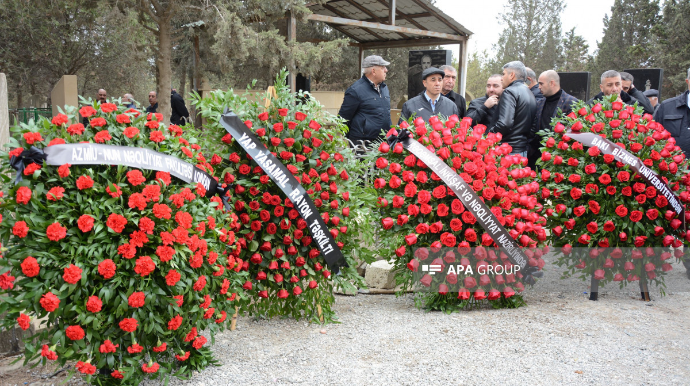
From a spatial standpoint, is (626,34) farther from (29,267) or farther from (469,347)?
(29,267)

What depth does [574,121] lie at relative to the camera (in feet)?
14.8

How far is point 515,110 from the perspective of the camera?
5.18 metres

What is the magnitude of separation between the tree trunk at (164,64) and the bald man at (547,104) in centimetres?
1183

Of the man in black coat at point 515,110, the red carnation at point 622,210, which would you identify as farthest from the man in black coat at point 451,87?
the red carnation at point 622,210

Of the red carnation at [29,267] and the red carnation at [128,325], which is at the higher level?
the red carnation at [29,267]

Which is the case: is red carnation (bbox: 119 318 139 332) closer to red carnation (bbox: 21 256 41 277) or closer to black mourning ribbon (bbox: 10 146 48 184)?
red carnation (bbox: 21 256 41 277)

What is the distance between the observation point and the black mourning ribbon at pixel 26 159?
7.98 feet

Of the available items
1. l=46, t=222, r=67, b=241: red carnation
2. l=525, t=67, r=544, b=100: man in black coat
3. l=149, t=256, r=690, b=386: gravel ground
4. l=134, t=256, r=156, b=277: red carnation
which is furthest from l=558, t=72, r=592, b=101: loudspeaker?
l=46, t=222, r=67, b=241: red carnation

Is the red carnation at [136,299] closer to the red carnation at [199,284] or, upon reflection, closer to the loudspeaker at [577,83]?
the red carnation at [199,284]

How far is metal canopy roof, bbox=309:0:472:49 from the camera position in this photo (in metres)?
14.9

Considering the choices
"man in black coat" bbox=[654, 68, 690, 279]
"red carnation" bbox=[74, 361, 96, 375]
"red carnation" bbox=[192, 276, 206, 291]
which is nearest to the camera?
"red carnation" bbox=[74, 361, 96, 375]

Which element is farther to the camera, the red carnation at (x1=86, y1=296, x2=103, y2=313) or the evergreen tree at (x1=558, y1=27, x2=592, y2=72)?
the evergreen tree at (x1=558, y1=27, x2=592, y2=72)

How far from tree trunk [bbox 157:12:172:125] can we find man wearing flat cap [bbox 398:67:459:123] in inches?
454

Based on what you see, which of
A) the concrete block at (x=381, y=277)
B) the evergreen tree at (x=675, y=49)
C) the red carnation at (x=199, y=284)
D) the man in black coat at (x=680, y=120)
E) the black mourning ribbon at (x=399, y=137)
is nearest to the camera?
the red carnation at (x=199, y=284)
